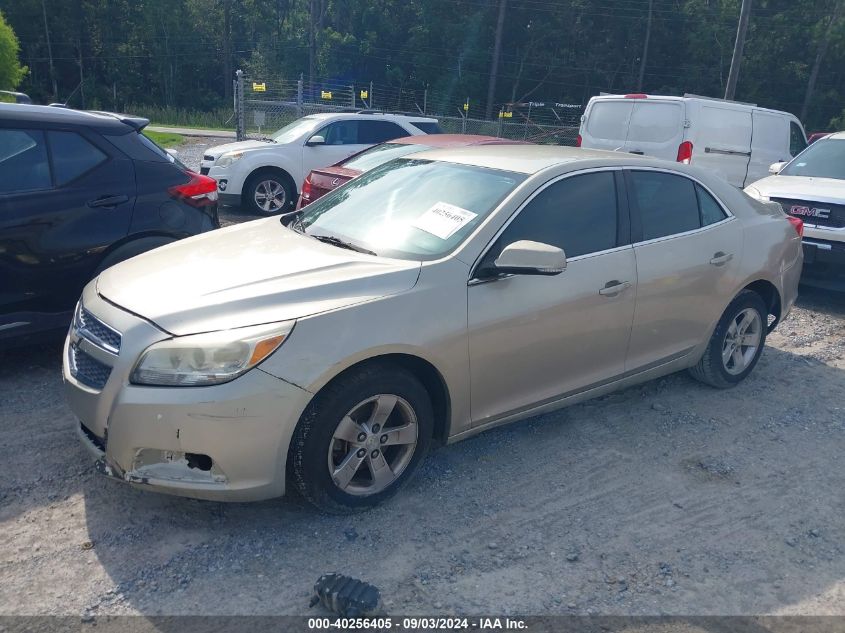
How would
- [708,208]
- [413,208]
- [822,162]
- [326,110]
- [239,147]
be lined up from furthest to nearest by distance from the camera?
[326,110], [239,147], [822,162], [708,208], [413,208]

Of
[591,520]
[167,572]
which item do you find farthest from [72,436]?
[591,520]

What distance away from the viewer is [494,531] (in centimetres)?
339

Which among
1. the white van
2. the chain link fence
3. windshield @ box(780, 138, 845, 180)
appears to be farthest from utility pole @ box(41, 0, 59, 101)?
windshield @ box(780, 138, 845, 180)

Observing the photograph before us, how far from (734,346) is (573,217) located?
1.92 meters

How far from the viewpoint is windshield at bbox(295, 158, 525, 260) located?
12.3 feet

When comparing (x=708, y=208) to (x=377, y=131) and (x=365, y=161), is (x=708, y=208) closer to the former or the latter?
(x=365, y=161)

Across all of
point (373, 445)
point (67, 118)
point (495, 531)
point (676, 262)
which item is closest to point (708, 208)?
point (676, 262)

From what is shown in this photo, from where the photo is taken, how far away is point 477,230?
3705 millimetres

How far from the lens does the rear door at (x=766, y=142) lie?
1182 centimetres

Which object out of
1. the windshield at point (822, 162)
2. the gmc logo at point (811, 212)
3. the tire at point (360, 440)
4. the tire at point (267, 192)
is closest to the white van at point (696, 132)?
the windshield at point (822, 162)

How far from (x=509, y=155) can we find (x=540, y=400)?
1.54m

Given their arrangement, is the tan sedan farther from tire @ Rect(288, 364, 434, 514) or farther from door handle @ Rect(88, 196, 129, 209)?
door handle @ Rect(88, 196, 129, 209)

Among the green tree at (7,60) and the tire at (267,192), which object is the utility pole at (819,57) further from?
the green tree at (7,60)

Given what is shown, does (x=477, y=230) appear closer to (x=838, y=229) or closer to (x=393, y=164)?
(x=393, y=164)
